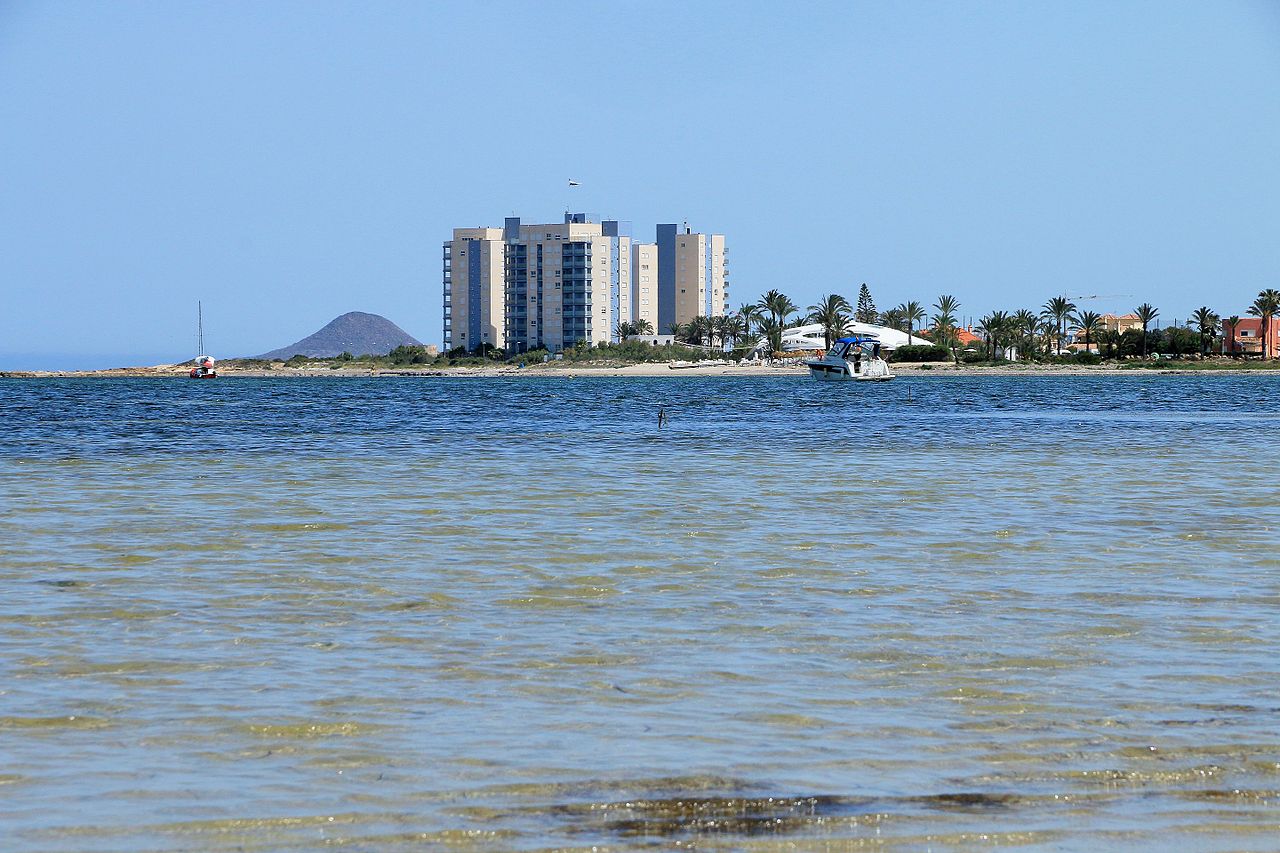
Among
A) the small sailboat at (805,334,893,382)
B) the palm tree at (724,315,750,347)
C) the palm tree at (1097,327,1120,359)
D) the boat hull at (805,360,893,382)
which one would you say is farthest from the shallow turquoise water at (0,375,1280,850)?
the palm tree at (724,315,750,347)

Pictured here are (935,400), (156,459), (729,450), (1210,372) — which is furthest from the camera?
(1210,372)

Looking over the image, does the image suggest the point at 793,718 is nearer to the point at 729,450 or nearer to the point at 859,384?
the point at 729,450

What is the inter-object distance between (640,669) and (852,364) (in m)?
98.5

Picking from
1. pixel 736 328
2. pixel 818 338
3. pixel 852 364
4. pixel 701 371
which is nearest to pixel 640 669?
pixel 852 364

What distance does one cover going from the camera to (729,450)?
1336 inches

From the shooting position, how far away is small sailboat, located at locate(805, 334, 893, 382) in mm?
105375

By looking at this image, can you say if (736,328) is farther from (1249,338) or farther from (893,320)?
(1249,338)

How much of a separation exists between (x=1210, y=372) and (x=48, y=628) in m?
153

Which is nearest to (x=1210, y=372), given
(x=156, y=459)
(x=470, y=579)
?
(x=156, y=459)

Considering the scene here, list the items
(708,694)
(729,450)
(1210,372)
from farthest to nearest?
(1210,372) < (729,450) < (708,694)

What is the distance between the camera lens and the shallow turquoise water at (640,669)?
575 cm

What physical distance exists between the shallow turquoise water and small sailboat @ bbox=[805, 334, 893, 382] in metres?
84.3

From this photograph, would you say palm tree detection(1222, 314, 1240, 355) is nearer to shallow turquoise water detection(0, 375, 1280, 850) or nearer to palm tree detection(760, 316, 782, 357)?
palm tree detection(760, 316, 782, 357)

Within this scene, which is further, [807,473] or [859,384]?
[859,384]
